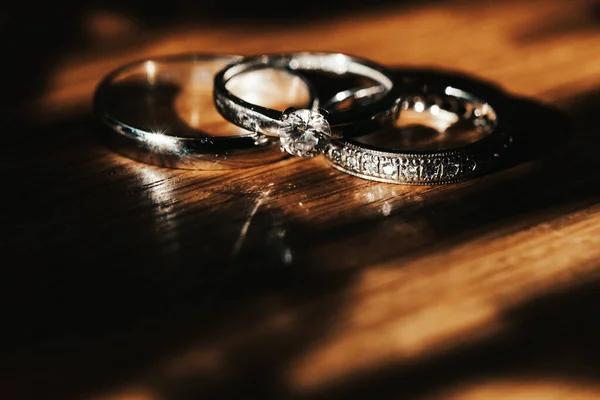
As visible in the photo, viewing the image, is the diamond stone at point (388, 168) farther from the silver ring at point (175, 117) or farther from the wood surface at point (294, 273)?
the silver ring at point (175, 117)

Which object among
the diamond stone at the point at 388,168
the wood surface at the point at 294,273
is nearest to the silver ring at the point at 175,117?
the wood surface at the point at 294,273

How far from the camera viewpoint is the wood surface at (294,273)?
548mm

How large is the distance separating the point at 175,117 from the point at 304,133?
26 cm

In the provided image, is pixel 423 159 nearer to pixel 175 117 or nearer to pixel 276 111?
pixel 276 111

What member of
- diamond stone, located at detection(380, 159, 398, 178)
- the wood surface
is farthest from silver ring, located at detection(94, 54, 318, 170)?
diamond stone, located at detection(380, 159, 398, 178)

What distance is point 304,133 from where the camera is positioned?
788 mm

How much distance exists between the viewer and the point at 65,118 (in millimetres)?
965

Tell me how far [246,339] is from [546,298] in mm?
270

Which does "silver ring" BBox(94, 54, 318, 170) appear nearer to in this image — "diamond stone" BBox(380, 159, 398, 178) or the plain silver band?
the plain silver band

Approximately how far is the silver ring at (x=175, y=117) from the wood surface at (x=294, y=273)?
2cm

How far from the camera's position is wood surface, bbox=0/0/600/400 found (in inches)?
21.6

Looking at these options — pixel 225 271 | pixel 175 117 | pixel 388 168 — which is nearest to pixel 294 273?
pixel 225 271

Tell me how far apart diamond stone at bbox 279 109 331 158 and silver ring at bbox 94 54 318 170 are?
0.04m

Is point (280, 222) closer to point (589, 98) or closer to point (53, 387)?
point (53, 387)
